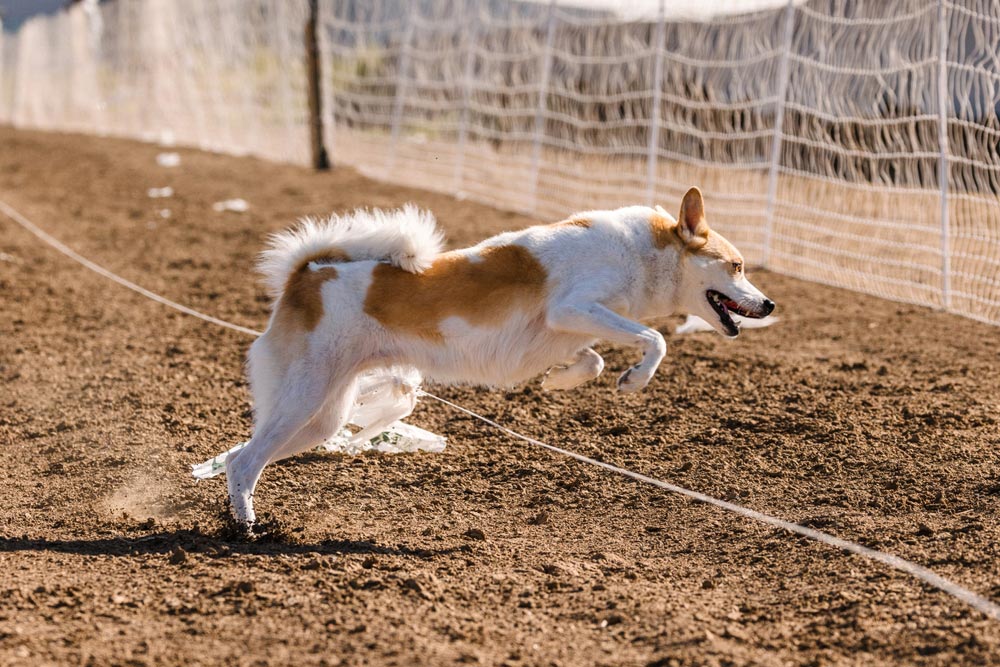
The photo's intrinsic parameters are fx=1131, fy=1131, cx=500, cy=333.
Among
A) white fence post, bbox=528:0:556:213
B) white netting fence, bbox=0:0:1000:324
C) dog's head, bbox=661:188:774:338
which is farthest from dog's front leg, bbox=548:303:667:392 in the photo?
white fence post, bbox=528:0:556:213

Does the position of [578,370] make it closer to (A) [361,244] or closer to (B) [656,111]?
(A) [361,244]

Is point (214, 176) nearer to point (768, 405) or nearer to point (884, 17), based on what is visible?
point (884, 17)

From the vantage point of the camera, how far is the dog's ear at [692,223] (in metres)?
4.58

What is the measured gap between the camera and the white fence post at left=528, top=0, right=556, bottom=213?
12438 millimetres

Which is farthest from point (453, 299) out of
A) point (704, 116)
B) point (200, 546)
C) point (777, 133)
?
point (704, 116)

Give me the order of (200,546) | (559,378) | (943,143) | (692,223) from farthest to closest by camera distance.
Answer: (943,143) → (559,378) → (692,223) → (200,546)

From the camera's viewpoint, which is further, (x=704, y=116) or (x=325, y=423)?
(x=704, y=116)

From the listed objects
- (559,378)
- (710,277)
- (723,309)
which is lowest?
(559,378)

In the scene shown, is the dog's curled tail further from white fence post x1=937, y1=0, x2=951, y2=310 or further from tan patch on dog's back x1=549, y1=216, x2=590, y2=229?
white fence post x1=937, y1=0, x2=951, y2=310

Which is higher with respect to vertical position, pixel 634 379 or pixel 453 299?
pixel 453 299

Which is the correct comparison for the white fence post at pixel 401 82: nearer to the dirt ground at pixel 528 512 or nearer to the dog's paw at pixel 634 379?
the dirt ground at pixel 528 512

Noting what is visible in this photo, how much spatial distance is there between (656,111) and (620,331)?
7.01 m

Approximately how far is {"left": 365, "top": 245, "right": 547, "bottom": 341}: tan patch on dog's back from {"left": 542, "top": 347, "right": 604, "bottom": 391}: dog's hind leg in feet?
1.15

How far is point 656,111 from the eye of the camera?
Result: 10.9 meters
